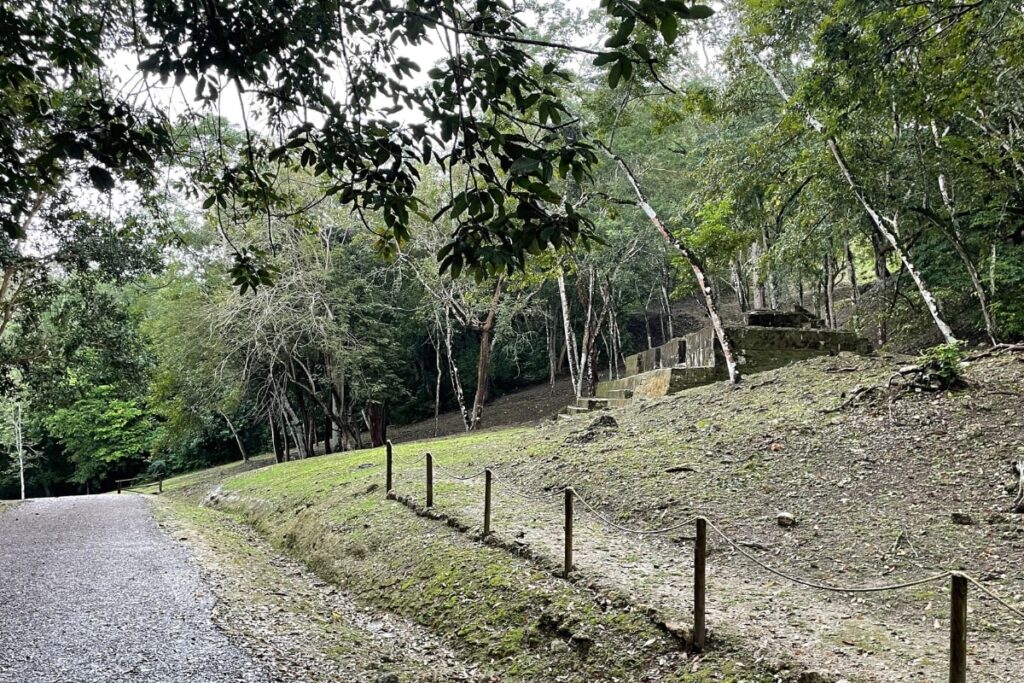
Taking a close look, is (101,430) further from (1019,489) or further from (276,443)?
(1019,489)

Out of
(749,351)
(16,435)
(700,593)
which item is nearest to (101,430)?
(16,435)

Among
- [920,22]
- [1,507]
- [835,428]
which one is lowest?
[1,507]

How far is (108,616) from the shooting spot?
19.9 feet

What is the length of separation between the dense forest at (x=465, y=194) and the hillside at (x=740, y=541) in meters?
1.92

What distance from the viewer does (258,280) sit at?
13.1ft

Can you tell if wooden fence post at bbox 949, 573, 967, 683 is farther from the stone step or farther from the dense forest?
the stone step

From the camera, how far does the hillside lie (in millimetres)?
4379

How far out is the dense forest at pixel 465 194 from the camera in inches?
123

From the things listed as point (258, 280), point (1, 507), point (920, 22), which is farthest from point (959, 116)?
point (1, 507)

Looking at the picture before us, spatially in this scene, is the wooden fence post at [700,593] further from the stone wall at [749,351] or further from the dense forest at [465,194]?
the stone wall at [749,351]

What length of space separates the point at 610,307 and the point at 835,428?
56.1 ft

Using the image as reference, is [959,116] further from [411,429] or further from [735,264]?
[411,429]

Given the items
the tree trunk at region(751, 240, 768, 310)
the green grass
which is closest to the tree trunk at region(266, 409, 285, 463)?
the green grass

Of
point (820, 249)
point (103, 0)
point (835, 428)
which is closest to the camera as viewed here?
point (103, 0)
